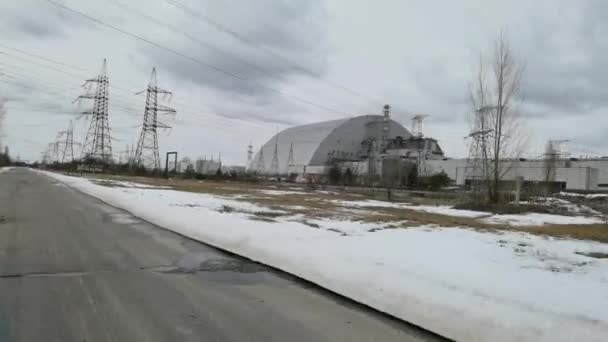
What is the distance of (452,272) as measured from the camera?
6887mm

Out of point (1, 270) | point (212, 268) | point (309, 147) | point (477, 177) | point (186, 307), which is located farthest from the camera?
point (309, 147)

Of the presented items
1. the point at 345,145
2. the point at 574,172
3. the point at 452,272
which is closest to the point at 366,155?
the point at 345,145

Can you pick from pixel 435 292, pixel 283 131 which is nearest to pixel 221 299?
pixel 435 292

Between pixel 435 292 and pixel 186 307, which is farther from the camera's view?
pixel 435 292

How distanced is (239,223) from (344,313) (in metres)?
7.56

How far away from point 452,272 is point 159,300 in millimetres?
4459

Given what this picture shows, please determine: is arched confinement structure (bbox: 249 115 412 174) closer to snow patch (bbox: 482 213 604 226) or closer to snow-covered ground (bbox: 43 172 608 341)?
snow patch (bbox: 482 213 604 226)

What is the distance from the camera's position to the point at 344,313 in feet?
17.5

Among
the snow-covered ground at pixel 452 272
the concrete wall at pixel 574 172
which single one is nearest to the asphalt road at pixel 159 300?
the snow-covered ground at pixel 452 272

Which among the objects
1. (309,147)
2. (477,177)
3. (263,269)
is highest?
(309,147)

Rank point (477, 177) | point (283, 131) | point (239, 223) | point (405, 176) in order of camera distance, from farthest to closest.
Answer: point (283, 131) → point (405, 176) → point (477, 177) → point (239, 223)

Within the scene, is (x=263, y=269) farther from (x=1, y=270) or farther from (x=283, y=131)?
(x=283, y=131)

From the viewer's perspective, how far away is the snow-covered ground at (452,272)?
4.77 metres

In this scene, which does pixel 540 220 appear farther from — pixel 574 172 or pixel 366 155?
pixel 366 155
